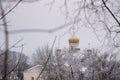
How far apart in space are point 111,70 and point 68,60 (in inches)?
219

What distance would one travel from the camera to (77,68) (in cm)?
2856

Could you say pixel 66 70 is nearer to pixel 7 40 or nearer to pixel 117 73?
pixel 117 73

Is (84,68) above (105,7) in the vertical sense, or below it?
below

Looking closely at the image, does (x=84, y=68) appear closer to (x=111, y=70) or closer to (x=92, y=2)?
(x=111, y=70)

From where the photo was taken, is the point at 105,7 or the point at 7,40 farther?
the point at 105,7

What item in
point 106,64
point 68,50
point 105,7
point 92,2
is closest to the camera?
point 92,2

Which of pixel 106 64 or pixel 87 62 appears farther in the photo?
pixel 87 62

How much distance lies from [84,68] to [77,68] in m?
0.99

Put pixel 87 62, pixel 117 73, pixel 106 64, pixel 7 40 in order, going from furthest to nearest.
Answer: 1. pixel 87 62
2. pixel 106 64
3. pixel 117 73
4. pixel 7 40

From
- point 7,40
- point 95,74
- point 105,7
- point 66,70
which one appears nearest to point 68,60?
point 66,70

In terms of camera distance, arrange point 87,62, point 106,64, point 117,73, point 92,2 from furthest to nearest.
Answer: point 87,62 → point 106,64 → point 117,73 → point 92,2

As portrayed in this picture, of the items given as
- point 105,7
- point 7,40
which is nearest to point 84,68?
point 105,7

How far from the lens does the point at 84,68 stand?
95.9 ft

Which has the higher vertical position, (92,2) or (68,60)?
(92,2)
